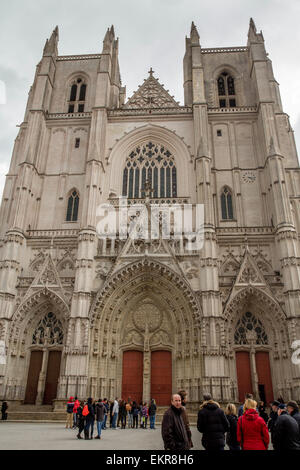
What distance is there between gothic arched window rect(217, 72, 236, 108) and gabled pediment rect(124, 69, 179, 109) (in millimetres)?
4159

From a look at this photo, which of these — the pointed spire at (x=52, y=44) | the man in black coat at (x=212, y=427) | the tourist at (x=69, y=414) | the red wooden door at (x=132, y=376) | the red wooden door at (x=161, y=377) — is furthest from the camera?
the pointed spire at (x=52, y=44)

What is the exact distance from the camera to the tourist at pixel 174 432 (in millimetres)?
4945

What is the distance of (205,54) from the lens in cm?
3409

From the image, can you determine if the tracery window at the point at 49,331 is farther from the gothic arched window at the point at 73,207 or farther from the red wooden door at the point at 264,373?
the red wooden door at the point at 264,373

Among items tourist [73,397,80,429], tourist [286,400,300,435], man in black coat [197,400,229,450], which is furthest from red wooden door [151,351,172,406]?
man in black coat [197,400,229,450]

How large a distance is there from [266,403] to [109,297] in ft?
36.0

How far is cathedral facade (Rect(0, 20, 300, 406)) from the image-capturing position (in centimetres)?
2091

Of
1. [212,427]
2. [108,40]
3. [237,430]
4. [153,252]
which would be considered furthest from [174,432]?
[108,40]

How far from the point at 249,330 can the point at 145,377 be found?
694cm

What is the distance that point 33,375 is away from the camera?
22.0 metres

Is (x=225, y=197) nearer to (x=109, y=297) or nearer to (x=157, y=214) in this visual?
(x=157, y=214)

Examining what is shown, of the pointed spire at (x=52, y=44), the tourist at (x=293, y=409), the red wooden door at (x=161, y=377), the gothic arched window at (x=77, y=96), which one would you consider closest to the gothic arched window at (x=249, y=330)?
the red wooden door at (x=161, y=377)

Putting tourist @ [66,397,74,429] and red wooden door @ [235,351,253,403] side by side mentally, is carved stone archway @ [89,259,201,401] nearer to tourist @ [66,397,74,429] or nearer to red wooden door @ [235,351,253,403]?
red wooden door @ [235,351,253,403]

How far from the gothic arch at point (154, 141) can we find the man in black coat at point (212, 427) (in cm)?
2238
